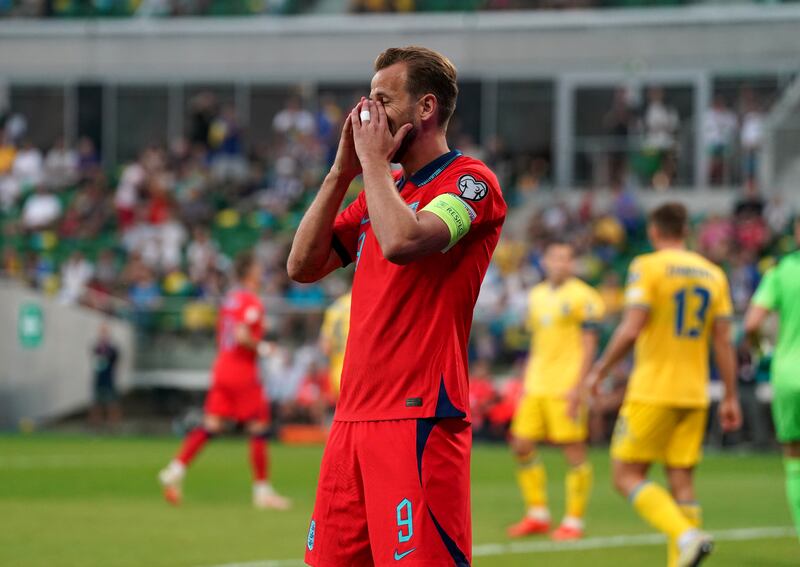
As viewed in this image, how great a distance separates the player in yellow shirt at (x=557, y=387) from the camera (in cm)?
1144

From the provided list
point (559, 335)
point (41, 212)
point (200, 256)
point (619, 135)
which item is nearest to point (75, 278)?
point (200, 256)

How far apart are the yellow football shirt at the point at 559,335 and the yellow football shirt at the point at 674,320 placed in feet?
9.78

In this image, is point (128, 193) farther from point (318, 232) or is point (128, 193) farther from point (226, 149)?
point (318, 232)

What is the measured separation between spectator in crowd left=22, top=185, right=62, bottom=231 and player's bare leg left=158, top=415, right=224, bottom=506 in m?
16.9

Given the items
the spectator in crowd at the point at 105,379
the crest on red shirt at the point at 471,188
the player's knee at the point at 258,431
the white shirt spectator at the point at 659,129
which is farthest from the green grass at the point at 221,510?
the white shirt spectator at the point at 659,129

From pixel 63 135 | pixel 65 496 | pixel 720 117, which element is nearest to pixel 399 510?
pixel 65 496

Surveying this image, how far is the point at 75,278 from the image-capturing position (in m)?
26.6

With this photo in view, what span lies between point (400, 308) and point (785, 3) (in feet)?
90.3

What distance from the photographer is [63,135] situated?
116 feet

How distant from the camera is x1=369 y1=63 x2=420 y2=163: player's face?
4480 mm

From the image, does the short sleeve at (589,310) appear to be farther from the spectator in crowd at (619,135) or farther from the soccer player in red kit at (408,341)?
the spectator in crowd at (619,135)

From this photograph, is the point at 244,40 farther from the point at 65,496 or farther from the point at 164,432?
the point at 65,496

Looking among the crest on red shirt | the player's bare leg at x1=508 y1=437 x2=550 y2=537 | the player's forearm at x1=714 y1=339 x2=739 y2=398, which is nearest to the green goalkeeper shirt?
the player's forearm at x1=714 y1=339 x2=739 y2=398

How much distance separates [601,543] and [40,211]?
21.7 m
